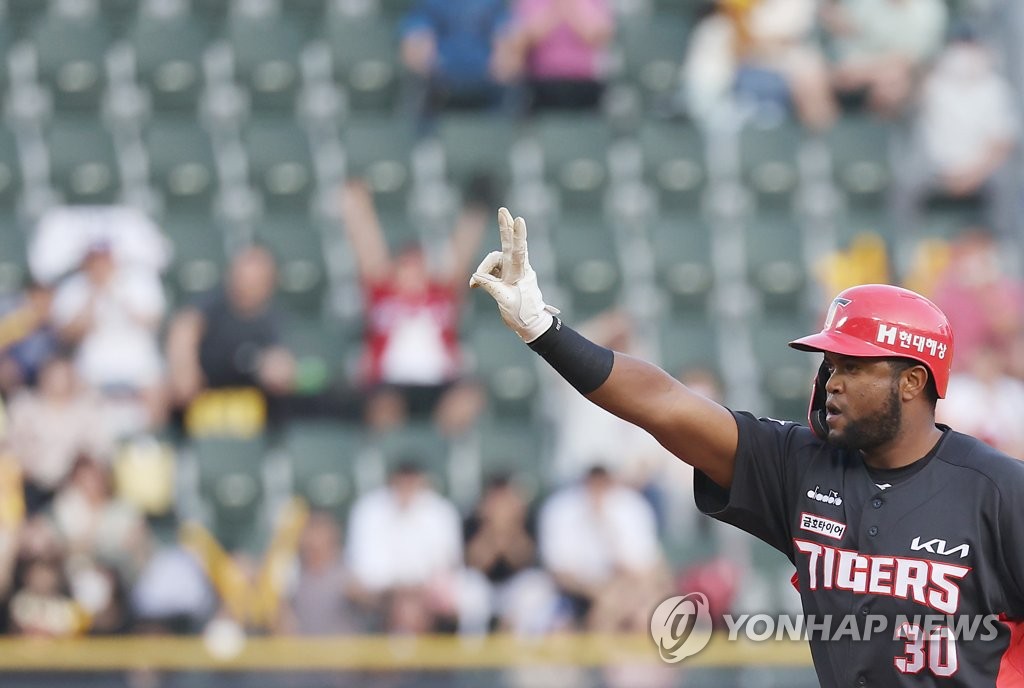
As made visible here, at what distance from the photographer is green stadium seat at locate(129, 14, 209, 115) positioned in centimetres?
1058

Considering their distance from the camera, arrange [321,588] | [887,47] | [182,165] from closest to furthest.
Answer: [321,588], [182,165], [887,47]

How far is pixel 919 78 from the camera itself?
10.5 meters

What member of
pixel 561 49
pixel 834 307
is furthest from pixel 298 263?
pixel 834 307

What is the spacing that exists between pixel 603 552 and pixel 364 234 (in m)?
2.59

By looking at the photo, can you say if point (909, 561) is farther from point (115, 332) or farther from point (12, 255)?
point (12, 255)

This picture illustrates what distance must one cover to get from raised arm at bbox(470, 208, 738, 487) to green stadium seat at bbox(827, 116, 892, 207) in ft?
22.9

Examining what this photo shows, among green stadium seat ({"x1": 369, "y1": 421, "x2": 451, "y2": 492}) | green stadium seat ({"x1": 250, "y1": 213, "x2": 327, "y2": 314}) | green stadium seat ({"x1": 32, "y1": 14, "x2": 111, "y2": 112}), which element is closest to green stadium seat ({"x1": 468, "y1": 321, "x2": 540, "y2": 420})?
green stadium seat ({"x1": 369, "y1": 421, "x2": 451, "y2": 492})

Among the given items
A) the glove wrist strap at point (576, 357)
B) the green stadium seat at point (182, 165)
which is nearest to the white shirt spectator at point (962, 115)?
the green stadium seat at point (182, 165)

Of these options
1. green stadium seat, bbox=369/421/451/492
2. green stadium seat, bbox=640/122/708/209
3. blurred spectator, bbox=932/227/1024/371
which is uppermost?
green stadium seat, bbox=640/122/708/209

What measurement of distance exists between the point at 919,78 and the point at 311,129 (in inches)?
157

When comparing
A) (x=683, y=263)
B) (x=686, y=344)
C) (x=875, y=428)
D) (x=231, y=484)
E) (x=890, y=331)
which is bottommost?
(x=875, y=428)

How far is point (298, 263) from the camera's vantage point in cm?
978

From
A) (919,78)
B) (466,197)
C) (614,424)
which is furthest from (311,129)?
(919,78)

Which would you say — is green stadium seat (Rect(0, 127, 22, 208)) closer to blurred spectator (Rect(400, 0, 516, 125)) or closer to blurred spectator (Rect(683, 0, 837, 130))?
blurred spectator (Rect(400, 0, 516, 125))
